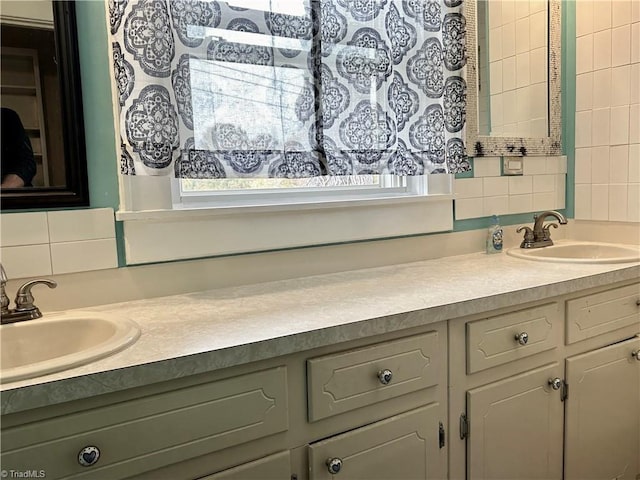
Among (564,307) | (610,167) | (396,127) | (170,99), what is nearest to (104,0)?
(170,99)

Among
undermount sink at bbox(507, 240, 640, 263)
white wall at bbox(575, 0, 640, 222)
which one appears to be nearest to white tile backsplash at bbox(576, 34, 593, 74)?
white wall at bbox(575, 0, 640, 222)

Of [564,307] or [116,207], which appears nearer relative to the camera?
[116,207]

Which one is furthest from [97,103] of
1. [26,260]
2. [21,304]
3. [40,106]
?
[21,304]

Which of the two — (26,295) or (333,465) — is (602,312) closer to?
(333,465)

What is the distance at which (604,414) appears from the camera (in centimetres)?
167

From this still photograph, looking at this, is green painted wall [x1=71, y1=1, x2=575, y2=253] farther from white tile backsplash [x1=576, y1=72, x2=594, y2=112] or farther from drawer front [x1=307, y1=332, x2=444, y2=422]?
white tile backsplash [x1=576, y1=72, x2=594, y2=112]

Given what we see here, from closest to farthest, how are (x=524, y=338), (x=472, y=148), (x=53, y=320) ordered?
(x=53, y=320)
(x=524, y=338)
(x=472, y=148)

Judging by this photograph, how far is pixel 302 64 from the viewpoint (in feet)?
4.96

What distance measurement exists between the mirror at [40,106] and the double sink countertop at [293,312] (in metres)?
0.35

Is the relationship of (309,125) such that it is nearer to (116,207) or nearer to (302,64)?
(302,64)

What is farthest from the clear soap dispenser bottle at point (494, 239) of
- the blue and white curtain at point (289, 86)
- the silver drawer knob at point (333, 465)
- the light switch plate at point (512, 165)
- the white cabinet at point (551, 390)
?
the silver drawer knob at point (333, 465)

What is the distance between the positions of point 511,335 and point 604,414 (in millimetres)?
595

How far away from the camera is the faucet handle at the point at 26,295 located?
45.9 inches

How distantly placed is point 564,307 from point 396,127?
31.6 inches
